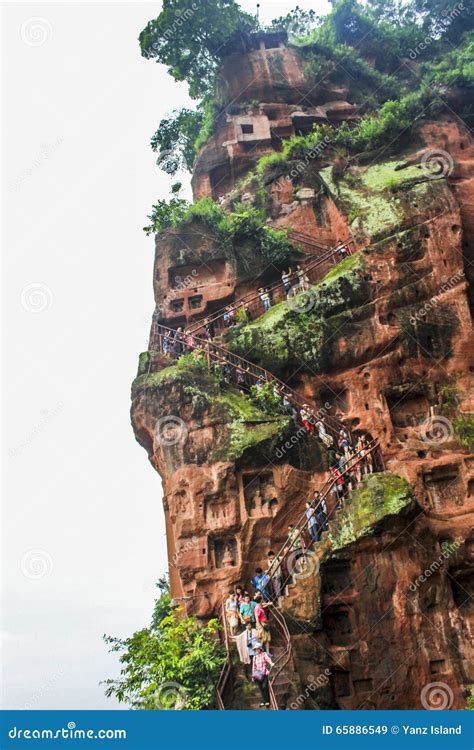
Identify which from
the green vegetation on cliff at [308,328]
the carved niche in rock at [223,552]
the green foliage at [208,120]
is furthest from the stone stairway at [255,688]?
the green foliage at [208,120]

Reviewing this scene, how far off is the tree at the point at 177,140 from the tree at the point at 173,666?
2860 cm

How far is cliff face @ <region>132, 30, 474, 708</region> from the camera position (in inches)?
674

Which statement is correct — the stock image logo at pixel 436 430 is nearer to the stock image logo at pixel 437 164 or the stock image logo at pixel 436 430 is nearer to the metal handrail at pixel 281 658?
the metal handrail at pixel 281 658

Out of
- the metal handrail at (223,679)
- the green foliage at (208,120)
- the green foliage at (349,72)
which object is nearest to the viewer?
the metal handrail at (223,679)

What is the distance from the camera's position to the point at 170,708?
15445 mm

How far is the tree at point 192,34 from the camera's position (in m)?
35.8

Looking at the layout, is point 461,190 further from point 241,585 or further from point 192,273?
point 241,585

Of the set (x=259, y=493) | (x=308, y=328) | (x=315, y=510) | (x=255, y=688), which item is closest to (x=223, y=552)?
(x=259, y=493)

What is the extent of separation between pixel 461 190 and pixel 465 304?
705cm

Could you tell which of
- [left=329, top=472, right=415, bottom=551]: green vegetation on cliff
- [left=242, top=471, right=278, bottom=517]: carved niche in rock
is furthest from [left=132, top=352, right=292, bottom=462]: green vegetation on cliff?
[left=329, top=472, right=415, bottom=551]: green vegetation on cliff

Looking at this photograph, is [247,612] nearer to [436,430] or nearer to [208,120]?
[436,430]

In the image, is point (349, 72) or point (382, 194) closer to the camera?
point (382, 194)

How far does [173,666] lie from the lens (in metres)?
16.2

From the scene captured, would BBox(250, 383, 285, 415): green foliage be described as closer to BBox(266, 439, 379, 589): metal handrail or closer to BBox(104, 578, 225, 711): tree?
BBox(266, 439, 379, 589): metal handrail
